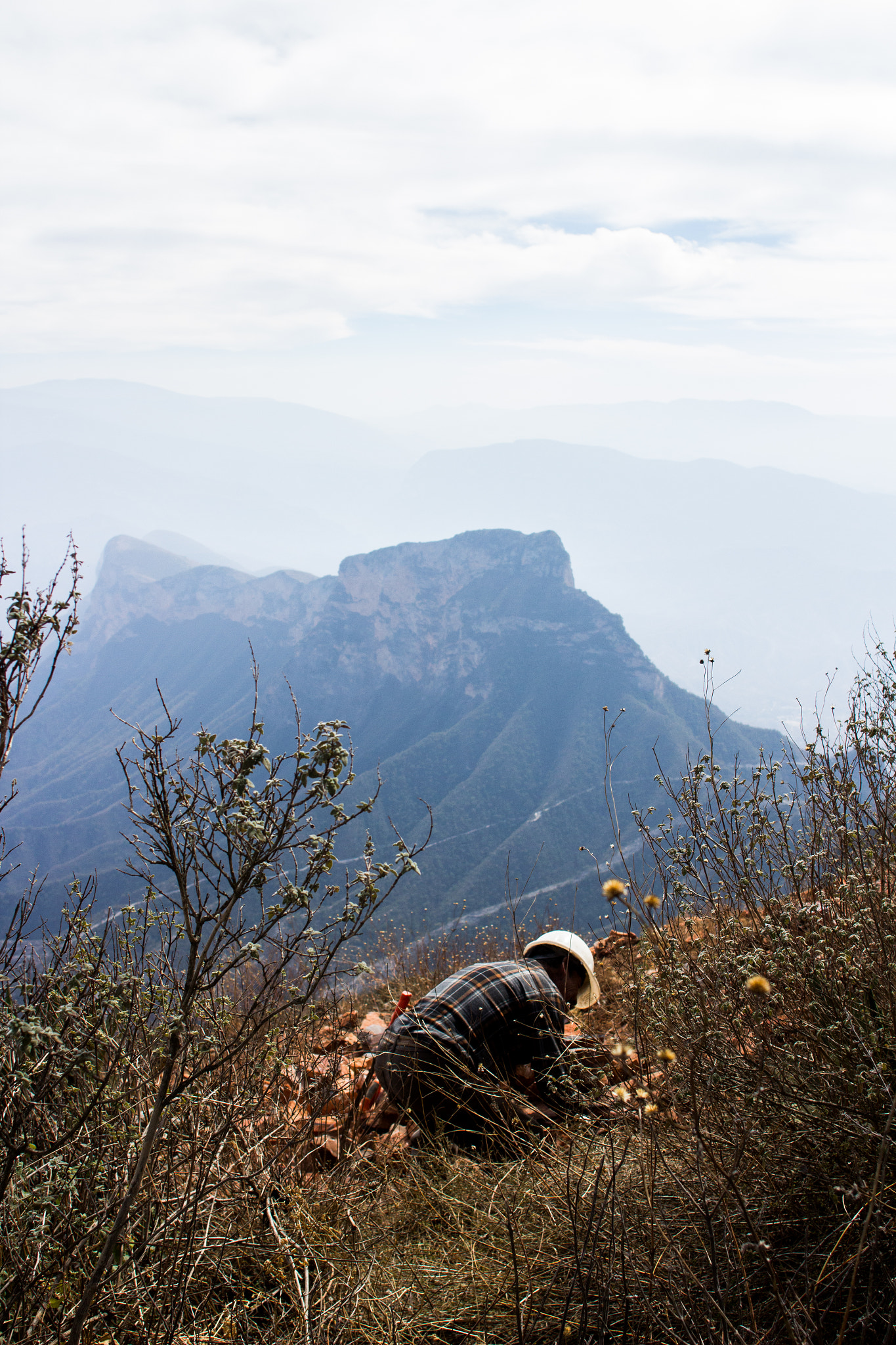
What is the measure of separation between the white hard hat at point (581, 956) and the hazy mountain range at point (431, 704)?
52.7 meters

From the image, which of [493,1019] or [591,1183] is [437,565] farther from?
[591,1183]

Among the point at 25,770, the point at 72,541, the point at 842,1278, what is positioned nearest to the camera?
the point at 842,1278

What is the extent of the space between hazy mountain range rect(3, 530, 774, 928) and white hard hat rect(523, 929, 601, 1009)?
52670mm

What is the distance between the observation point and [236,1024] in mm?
6434

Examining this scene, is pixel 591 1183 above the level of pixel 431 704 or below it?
above

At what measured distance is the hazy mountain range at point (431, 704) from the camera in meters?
85.9

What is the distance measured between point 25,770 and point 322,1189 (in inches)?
6090

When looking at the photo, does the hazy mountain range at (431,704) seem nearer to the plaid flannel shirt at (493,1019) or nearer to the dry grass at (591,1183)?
the plaid flannel shirt at (493,1019)

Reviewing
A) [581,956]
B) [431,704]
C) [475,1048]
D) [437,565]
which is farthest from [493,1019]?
[437,565]

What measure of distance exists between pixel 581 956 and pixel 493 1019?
5.14ft

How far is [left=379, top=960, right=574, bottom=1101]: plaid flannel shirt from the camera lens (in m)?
5.00

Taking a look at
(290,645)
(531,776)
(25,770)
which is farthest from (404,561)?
(25,770)

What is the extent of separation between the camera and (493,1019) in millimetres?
5145

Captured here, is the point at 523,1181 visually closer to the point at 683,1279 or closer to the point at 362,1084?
the point at 683,1279
